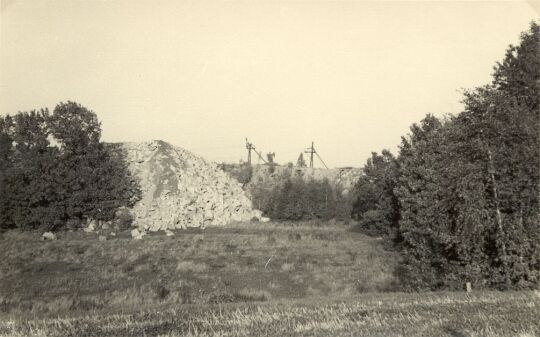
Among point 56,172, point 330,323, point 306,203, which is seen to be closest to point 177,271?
point 330,323

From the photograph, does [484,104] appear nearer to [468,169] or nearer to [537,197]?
[468,169]

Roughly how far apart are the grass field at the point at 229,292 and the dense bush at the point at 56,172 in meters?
3.99

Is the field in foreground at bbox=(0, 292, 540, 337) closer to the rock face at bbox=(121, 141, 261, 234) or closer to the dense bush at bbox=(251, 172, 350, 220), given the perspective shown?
the rock face at bbox=(121, 141, 261, 234)

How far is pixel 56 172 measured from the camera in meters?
50.2

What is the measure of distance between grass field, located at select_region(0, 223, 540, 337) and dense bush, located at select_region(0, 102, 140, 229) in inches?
157

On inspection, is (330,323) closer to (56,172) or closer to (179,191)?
(56,172)

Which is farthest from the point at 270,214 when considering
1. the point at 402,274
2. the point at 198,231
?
the point at 402,274

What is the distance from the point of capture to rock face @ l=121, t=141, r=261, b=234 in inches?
2232

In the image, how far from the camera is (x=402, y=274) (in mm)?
28906

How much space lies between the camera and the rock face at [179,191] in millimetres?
56688

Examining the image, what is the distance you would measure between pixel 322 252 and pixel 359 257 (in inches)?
138

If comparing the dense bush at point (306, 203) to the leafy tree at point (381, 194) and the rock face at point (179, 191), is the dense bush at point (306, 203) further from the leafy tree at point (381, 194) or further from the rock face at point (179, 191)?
the leafy tree at point (381, 194)

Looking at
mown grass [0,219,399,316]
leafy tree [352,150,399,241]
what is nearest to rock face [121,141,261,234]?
mown grass [0,219,399,316]

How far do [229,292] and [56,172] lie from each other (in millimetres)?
35842
